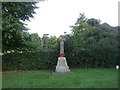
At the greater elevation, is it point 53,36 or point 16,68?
point 53,36

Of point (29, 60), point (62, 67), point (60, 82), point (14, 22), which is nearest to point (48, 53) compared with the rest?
point (29, 60)

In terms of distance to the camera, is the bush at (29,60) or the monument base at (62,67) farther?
the bush at (29,60)

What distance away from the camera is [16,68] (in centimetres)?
1163

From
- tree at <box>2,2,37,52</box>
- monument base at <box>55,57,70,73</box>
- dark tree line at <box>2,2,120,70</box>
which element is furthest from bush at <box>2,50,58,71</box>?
monument base at <box>55,57,70,73</box>

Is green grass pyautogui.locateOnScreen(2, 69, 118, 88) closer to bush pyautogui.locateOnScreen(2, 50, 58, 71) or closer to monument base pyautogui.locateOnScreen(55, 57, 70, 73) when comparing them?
monument base pyautogui.locateOnScreen(55, 57, 70, 73)

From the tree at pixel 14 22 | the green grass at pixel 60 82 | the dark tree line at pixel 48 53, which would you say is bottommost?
the green grass at pixel 60 82

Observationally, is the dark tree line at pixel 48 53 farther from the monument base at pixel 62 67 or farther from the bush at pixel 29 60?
the monument base at pixel 62 67

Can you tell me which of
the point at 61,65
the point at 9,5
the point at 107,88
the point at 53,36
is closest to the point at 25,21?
the point at 9,5

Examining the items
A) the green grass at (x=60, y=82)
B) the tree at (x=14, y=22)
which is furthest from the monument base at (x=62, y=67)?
the tree at (x=14, y=22)

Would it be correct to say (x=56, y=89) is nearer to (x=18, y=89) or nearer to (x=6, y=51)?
(x=18, y=89)

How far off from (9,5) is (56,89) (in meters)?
6.66

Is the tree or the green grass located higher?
the tree

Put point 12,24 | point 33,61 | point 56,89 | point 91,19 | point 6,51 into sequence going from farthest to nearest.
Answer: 1. point 91,19
2. point 33,61
3. point 6,51
4. point 12,24
5. point 56,89

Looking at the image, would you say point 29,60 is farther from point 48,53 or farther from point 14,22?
point 14,22
